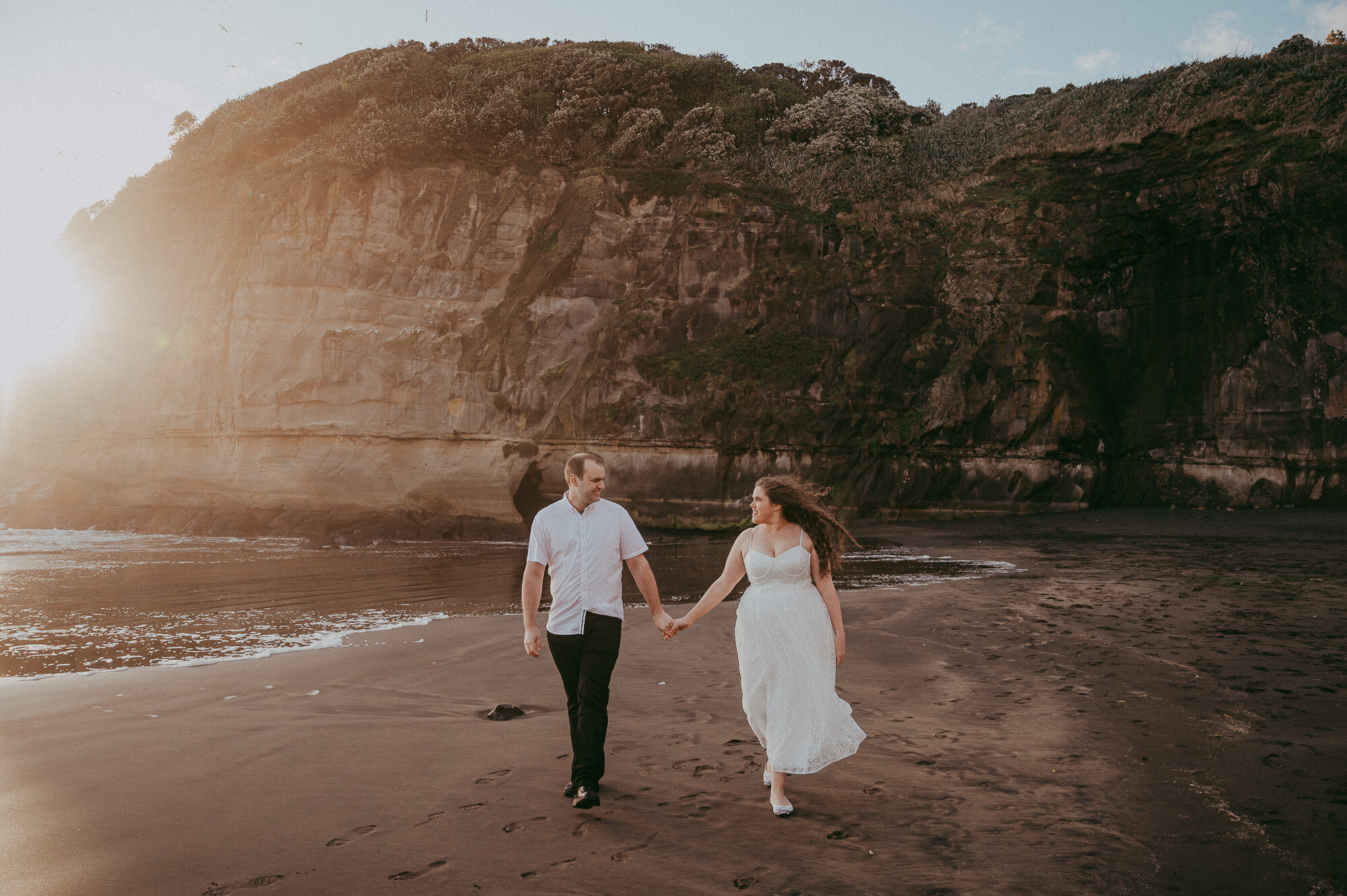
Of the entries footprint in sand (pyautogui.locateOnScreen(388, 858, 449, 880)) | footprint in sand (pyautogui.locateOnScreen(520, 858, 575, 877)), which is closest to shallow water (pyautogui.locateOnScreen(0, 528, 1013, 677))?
footprint in sand (pyautogui.locateOnScreen(388, 858, 449, 880))

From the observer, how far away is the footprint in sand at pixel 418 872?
3262 mm

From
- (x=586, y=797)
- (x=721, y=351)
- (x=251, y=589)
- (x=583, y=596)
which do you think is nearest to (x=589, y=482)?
(x=583, y=596)

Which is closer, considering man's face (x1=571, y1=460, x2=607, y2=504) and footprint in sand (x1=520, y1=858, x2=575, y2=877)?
footprint in sand (x1=520, y1=858, x2=575, y2=877)

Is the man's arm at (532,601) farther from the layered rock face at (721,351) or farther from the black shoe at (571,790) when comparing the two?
the layered rock face at (721,351)

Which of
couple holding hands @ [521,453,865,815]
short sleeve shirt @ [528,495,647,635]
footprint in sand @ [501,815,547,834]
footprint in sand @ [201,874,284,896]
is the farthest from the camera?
short sleeve shirt @ [528,495,647,635]

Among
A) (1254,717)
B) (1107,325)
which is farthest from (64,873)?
(1107,325)

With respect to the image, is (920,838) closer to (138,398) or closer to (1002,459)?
(1002,459)

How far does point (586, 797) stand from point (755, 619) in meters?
1.21

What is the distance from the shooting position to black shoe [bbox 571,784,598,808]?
157 inches

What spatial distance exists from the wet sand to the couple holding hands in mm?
318

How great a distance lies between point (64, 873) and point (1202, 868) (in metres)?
4.63

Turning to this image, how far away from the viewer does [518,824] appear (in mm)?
3805

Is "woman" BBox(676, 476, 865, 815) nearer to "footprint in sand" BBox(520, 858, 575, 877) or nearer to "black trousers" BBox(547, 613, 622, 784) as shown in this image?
"black trousers" BBox(547, 613, 622, 784)

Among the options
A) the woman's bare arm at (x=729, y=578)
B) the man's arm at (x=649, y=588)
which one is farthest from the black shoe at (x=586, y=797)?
the woman's bare arm at (x=729, y=578)
